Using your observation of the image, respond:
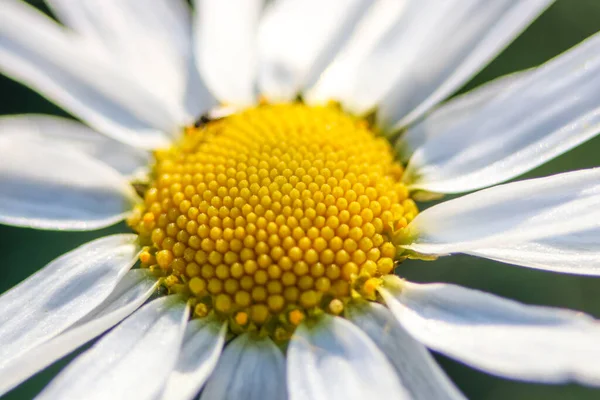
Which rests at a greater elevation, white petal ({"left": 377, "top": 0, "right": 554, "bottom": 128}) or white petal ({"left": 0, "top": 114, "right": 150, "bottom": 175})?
white petal ({"left": 377, "top": 0, "right": 554, "bottom": 128})

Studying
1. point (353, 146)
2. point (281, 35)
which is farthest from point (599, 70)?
point (281, 35)

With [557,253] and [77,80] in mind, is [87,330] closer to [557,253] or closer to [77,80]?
[77,80]

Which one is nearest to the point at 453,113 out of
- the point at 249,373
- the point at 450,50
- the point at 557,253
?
the point at 450,50

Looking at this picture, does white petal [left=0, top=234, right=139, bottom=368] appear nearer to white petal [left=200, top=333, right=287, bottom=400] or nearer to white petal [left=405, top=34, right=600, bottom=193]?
white petal [left=200, top=333, right=287, bottom=400]

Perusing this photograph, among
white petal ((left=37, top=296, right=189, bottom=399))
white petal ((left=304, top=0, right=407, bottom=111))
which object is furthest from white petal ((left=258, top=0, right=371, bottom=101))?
white petal ((left=37, top=296, right=189, bottom=399))

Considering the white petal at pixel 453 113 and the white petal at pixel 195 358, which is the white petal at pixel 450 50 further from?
the white petal at pixel 195 358
